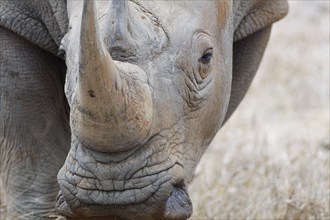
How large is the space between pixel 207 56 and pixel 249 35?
1.15 m

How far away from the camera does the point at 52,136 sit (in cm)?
570

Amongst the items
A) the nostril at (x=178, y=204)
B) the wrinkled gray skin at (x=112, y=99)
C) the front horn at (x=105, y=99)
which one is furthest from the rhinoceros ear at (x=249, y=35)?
the front horn at (x=105, y=99)

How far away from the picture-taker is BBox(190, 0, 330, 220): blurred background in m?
6.57

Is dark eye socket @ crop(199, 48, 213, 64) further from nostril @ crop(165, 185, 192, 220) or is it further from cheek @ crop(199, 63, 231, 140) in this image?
nostril @ crop(165, 185, 192, 220)

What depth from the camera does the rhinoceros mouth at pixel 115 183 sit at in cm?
446

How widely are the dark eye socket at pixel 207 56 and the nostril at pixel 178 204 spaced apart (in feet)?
1.69

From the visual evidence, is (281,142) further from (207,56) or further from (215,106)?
(207,56)

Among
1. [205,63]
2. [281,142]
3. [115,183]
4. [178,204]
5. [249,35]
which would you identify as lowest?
[281,142]

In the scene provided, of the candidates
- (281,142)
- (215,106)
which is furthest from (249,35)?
→ (281,142)

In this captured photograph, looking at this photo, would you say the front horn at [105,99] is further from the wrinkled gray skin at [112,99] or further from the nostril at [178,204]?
the nostril at [178,204]

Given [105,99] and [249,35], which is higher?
[105,99]

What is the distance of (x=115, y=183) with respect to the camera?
14.6ft

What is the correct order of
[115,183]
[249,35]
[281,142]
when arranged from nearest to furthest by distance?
[115,183]
[249,35]
[281,142]

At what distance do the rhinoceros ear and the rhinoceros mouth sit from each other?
1282mm
